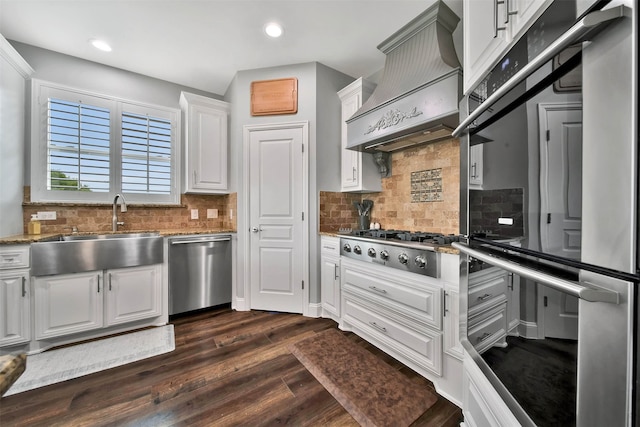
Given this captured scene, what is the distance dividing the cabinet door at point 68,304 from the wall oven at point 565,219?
3013 mm

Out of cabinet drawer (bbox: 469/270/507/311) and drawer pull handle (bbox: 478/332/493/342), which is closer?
cabinet drawer (bbox: 469/270/507/311)

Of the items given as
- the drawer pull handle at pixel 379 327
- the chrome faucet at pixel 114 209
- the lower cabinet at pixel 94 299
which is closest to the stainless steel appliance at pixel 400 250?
the drawer pull handle at pixel 379 327

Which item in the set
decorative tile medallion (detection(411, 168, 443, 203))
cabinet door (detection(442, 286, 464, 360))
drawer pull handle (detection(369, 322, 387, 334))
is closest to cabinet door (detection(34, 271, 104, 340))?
drawer pull handle (detection(369, 322, 387, 334))

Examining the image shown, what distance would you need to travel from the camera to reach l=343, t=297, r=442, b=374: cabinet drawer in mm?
1571

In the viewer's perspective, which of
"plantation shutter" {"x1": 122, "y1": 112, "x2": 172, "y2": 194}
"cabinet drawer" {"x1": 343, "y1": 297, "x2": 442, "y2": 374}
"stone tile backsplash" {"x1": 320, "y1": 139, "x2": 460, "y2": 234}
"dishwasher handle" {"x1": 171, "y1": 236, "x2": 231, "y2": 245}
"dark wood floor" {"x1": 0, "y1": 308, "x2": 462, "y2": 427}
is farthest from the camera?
"plantation shutter" {"x1": 122, "y1": 112, "x2": 172, "y2": 194}

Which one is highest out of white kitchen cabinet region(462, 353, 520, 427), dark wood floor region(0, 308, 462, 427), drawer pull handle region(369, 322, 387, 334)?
white kitchen cabinet region(462, 353, 520, 427)

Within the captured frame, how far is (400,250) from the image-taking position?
178 centimetres

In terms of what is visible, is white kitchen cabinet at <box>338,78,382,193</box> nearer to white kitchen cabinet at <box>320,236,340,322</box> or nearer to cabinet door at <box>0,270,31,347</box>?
white kitchen cabinet at <box>320,236,340,322</box>

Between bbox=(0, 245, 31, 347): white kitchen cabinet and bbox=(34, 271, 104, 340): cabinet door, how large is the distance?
2.3 inches

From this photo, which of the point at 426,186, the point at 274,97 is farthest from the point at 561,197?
the point at 274,97

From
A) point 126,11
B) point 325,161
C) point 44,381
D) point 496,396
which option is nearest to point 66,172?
point 126,11

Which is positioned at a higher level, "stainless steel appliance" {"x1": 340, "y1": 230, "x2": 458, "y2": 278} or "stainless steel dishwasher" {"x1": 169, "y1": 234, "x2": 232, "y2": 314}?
"stainless steel appliance" {"x1": 340, "y1": 230, "x2": 458, "y2": 278}

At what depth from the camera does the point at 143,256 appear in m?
2.42

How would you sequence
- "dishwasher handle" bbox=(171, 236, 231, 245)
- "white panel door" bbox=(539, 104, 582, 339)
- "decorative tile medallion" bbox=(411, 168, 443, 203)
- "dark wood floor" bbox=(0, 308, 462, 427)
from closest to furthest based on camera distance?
"white panel door" bbox=(539, 104, 582, 339) < "dark wood floor" bbox=(0, 308, 462, 427) < "decorative tile medallion" bbox=(411, 168, 443, 203) < "dishwasher handle" bbox=(171, 236, 231, 245)
